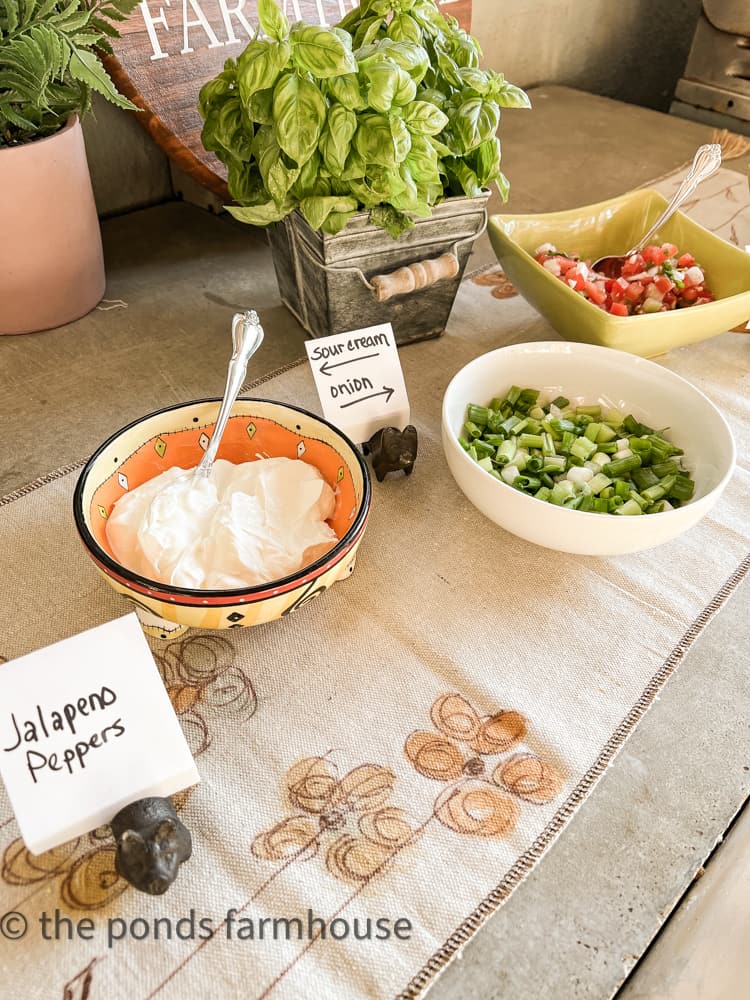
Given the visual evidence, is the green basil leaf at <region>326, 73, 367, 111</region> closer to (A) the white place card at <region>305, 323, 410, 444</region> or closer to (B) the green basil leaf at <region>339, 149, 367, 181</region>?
(B) the green basil leaf at <region>339, 149, 367, 181</region>

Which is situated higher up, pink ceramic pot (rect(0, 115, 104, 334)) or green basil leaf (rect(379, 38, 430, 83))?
green basil leaf (rect(379, 38, 430, 83))

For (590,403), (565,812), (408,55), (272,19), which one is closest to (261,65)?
(272,19)

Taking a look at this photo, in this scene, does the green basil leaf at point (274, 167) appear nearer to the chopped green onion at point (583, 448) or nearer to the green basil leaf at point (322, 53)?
the green basil leaf at point (322, 53)

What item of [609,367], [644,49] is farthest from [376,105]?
[644,49]

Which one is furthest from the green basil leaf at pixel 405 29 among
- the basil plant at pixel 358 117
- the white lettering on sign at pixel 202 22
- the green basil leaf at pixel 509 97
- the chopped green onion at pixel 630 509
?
the chopped green onion at pixel 630 509

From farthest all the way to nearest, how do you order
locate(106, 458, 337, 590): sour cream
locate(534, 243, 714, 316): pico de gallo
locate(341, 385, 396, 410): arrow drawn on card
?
locate(534, 243, 714, 316): pico de gallo → locate(341, 385, 396, 410): arrow drawn on card → locate(106, 458, 337, 590): sour cream

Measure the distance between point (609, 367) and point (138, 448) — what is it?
1.64ft

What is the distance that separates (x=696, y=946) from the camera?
534mm

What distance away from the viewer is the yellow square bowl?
0.91m

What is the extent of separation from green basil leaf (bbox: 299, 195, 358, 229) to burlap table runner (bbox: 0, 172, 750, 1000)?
0.27 meters

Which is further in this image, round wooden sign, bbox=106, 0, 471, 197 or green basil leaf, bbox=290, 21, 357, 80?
round wooden sign, bbox=106, 0, 471, 197

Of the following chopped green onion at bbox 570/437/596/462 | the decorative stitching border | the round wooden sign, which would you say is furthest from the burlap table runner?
the round wooden sign

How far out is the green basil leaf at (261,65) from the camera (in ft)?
2.43

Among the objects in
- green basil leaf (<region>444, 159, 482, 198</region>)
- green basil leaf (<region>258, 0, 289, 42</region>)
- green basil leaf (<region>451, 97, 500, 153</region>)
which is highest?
green basil leaf (<region>258, 0, 289, 42</region>)
